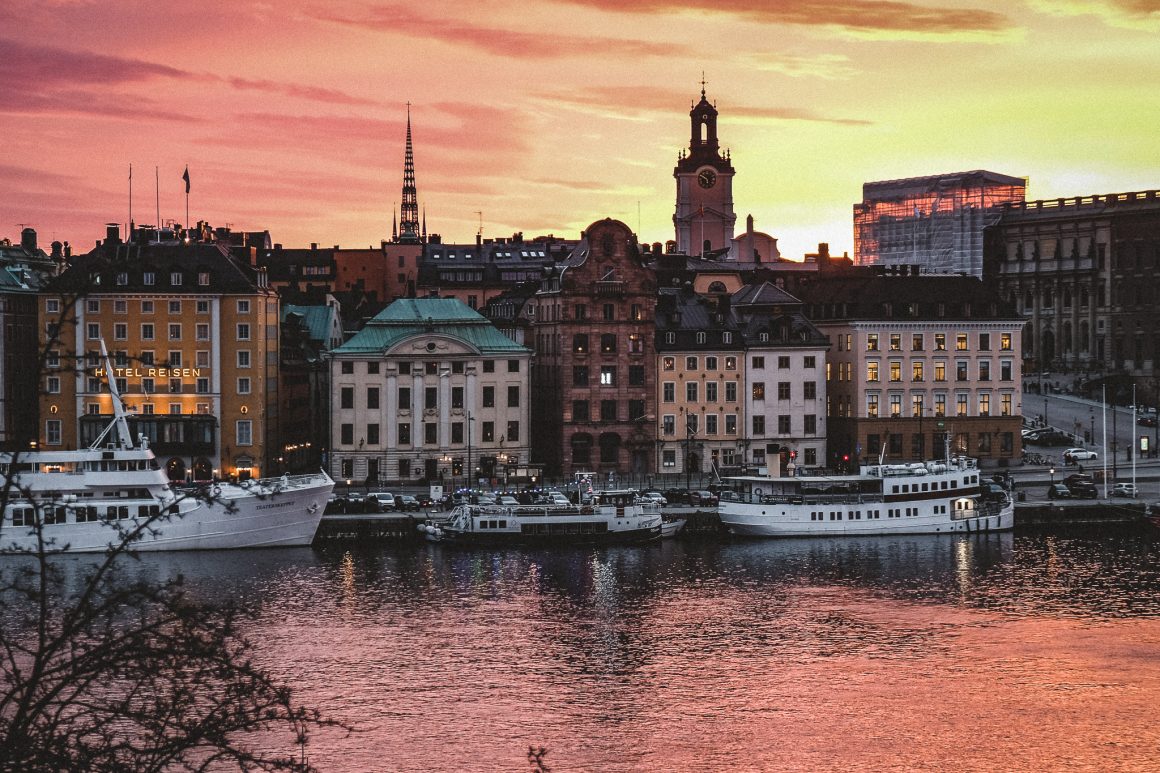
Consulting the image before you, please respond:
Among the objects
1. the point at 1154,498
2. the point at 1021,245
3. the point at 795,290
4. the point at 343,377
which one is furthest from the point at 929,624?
the point at 1021,245

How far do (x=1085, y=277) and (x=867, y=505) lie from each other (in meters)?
94.5

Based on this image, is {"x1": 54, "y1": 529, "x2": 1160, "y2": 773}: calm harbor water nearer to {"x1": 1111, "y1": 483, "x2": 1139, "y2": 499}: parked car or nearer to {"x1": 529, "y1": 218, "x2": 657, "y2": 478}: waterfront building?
{"x1": 1111, "y1": 483, "x2": 1139, "y2": 499}: parked car

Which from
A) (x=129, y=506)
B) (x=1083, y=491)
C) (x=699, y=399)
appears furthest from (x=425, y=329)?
(x=1083, y=491)

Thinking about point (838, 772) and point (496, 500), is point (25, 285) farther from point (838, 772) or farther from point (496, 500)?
point (838, 772)

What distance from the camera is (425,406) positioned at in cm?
11138

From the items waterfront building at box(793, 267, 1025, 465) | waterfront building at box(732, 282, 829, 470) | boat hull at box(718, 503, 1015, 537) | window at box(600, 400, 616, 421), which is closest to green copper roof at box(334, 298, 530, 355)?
window at box(600, 400, 616, 421)

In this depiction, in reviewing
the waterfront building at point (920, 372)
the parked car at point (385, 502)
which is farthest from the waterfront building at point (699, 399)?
the parked car at point (385, 502)

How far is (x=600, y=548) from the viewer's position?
9381 cm

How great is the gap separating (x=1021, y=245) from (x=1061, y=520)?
92992 millimetres

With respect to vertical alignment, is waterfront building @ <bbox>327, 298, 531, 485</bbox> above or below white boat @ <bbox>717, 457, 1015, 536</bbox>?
above

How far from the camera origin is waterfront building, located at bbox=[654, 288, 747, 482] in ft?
380

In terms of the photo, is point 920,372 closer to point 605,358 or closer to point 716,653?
point 605,358

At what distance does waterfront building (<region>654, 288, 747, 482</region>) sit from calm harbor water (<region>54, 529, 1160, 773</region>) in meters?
22.6

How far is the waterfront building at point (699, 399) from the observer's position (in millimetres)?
115938
